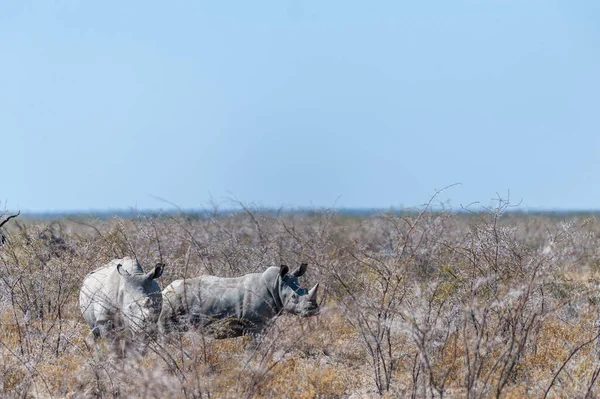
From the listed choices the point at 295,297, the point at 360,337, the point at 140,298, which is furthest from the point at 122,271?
the point at 360,337

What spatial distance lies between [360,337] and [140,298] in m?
2.32

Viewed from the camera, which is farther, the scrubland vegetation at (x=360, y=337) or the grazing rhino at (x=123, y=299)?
the grazing rhino at (x=123, y=299)

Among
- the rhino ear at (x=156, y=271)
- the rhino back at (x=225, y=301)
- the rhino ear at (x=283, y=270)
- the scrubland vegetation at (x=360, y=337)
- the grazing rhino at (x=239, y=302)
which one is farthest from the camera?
the rhino ear at (x=283, y=270)

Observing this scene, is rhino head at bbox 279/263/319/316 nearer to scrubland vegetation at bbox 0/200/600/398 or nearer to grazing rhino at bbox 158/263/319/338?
grazing rhino at bbox 158/263/319/338

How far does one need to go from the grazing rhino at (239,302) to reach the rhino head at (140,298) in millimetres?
222

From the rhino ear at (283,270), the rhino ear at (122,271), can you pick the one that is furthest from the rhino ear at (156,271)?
the rhino ear at (283,270)

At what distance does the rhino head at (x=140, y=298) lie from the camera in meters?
8.23

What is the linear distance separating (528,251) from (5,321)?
20.9 ft

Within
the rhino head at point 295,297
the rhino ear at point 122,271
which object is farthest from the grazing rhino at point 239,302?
the rhino ear at point 122,271

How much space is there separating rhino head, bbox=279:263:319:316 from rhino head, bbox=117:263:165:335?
4.52 feet

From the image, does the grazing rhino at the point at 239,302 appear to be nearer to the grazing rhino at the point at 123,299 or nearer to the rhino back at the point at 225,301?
the rhino back at the point at 225,301

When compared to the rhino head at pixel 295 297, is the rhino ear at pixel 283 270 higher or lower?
higher

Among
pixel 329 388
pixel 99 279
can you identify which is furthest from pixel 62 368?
pixel 329 388

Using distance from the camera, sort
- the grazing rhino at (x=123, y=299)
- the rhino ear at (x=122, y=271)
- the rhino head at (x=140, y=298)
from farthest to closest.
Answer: the rhino ear at (x=122, y=271), the grazing rhino at (x=123, y=299), the rhino head at (x=140, y=298)
